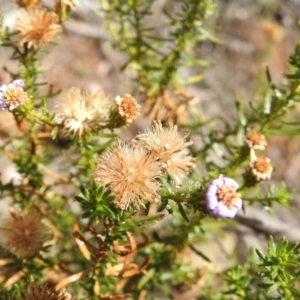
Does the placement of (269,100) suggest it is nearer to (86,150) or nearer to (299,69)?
(299,69)

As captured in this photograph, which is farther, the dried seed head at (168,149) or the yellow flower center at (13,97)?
the yellow flower center at (13,97)

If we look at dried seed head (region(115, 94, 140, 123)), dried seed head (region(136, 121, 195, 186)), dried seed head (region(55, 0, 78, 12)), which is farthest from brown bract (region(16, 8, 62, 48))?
dried seed head (region(136, 121, 195, 186))

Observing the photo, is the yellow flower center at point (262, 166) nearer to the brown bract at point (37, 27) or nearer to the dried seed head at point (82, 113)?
the dried seed head at point (82, 113)

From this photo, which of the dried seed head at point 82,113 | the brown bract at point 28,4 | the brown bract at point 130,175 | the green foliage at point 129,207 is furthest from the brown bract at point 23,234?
the brown bract at point 28,4

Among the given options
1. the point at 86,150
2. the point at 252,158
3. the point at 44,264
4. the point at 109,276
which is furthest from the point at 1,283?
the point at 252,158

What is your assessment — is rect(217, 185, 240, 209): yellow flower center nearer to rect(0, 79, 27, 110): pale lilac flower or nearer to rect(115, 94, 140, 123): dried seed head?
rect(115, 94, 140, 123): dried seed head

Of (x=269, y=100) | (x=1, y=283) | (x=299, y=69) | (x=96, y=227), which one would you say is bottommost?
(x=96, y=227)

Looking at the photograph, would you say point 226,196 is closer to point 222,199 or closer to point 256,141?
point 222,199
